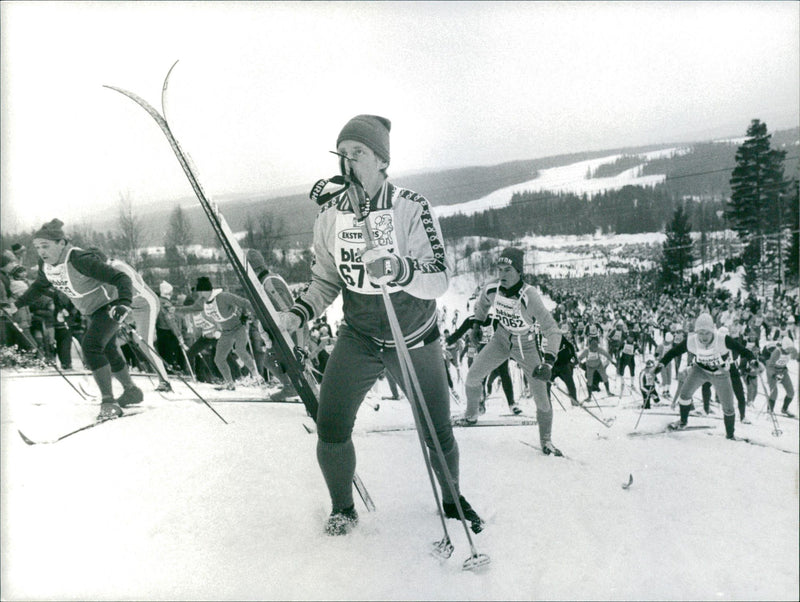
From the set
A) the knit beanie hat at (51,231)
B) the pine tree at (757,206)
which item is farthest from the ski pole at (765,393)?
the knit beanie hat at (51,231)

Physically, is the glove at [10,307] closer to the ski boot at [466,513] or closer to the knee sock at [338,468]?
the knee sock at [338,468]

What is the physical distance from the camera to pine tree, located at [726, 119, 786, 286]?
8.05ft

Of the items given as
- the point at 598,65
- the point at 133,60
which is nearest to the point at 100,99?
the point at 133,60

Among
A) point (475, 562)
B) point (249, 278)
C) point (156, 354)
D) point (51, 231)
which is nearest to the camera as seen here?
point (475, 562)

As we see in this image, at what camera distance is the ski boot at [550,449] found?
2.60 m

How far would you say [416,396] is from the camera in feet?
7.35

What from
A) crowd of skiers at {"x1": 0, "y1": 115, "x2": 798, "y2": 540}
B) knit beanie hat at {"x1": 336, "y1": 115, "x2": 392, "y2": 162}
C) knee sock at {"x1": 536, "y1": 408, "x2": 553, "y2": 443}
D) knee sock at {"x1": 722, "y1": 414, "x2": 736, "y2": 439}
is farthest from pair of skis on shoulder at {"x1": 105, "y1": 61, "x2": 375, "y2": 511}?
knee sock at {"x1": 722, "y1": 414, "x2": 736, "y2": 439}

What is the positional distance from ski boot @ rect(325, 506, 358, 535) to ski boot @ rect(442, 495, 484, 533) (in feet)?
1.29

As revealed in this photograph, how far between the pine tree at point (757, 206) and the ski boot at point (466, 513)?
5.17 ft

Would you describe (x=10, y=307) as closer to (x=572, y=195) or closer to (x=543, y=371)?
(x=543, y=371)

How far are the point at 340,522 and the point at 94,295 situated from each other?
1.68m

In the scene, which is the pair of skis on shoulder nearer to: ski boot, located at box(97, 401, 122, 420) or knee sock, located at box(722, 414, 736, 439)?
ski boot, located at box(97, 401, 122, 420)

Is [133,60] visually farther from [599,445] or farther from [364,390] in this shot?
[599,445]

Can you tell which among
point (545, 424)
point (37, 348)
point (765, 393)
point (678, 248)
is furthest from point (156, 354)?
point (765, 393)
